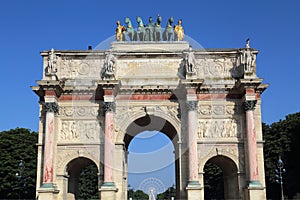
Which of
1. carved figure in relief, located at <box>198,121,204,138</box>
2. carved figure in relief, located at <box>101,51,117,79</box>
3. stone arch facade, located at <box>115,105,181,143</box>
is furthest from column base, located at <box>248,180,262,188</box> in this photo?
carved figure in relief, located at <box>101,51,117,79</box>

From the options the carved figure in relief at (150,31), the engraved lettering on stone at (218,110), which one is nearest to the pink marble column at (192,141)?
the engraved lettering on stone at (218,110)

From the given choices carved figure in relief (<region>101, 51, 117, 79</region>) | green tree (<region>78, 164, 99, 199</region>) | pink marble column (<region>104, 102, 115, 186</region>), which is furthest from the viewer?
green tree (<region>78, 164, 99, 199</region>)

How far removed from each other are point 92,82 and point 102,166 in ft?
16.5

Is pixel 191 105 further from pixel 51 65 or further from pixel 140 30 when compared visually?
pixel 51 65

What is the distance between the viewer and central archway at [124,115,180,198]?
85.0ft

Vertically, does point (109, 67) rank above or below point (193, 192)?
above

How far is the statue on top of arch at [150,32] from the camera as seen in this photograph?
89.1 ft

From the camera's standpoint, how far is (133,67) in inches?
1022

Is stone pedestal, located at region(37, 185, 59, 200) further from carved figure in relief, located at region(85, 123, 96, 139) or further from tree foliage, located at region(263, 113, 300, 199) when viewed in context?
tree foliage, located at region(263, 113, 300, 199)

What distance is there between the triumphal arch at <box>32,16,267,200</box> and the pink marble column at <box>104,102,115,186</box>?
6 centimetres

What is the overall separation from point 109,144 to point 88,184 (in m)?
28.0

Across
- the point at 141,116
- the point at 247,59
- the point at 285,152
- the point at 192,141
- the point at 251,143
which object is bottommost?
the point at 251,143

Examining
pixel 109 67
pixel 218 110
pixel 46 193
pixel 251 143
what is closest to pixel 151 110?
pixel 109 67

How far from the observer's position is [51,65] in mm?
24953
